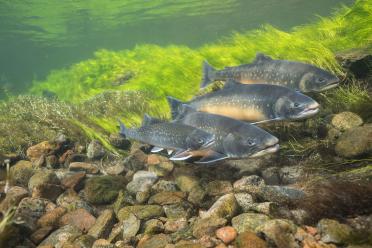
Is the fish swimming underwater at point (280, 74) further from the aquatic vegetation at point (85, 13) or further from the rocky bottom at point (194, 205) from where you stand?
the aquatic vegetation at point (85, 13)

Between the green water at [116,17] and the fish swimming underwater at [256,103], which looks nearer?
the fish swimming underwater at [256,103]

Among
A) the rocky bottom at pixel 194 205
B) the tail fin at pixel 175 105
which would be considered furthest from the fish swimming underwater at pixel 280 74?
the tail fin at pixel 175 105

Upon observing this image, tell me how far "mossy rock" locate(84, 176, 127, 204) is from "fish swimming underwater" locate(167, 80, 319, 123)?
179 centimetres

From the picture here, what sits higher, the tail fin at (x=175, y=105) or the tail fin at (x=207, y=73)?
the tail fin at (x=207, y=73)

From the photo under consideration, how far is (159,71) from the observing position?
10828mm

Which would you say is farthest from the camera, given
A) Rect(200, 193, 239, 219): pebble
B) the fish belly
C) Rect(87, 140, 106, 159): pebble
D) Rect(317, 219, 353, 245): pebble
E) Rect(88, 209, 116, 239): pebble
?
Rect(87, 140, 106, 159): pebble

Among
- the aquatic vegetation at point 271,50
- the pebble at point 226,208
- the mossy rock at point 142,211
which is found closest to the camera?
the pebble at point 226,208

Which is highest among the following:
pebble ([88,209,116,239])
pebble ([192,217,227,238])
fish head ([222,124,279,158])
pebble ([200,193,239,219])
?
fish head ([222,124,279,158])

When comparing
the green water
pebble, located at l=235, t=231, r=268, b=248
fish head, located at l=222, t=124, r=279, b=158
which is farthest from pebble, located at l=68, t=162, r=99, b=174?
the green water

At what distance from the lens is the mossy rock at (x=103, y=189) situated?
4.99 m

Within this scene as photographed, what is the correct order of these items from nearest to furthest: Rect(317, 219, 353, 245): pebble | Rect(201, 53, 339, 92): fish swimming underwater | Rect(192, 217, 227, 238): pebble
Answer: Rect(317, 219, 353, 245): pebble
Rect(192, 217, 227, 238): pebble
Rect(201, 53, 339, 92): fish swimming underwater

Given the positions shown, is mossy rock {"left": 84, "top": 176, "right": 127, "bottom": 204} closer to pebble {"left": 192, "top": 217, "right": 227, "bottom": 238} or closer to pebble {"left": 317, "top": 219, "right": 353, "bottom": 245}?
pebble {"left": 192, "top": 217, "right": 227, "bottom": 238}

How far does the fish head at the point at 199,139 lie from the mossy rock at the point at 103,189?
55.2 inches

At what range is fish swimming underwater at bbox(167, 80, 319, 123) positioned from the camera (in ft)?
15.7
